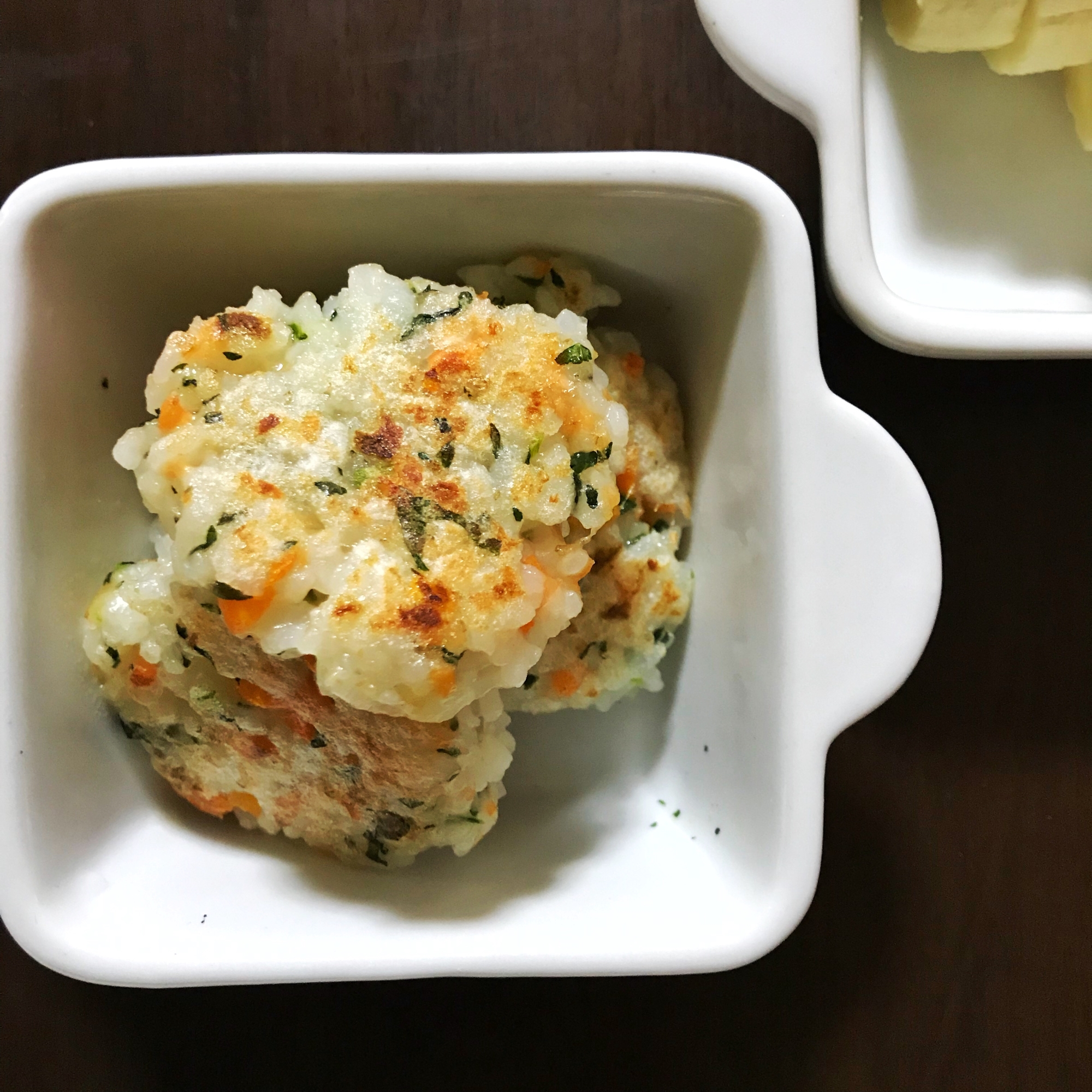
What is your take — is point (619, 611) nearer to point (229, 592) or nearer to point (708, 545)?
point (708, 545)

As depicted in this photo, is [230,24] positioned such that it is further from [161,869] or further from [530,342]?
[161,869]

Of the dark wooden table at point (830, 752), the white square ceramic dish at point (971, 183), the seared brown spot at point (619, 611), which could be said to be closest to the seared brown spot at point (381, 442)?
the seared brown spot at point (619, 611)

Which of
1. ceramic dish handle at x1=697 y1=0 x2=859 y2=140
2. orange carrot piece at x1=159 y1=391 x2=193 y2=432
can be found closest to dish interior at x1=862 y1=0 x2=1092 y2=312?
ceramic dish handle at x1=697 y1=0 x2=859 y2=140

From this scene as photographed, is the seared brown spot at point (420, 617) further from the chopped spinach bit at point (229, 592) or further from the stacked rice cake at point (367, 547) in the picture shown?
the chopped spinach bit at point (229, 592)

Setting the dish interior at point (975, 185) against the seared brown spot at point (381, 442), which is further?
the dish interior at point (975, 185)

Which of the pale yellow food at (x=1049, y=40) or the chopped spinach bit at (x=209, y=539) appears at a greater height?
the pale yellow food at (x=1049, y=40)

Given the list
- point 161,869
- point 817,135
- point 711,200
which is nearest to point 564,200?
point 711,200

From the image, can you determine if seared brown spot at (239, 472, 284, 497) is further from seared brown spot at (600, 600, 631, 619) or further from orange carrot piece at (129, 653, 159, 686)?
seared brown spot at (600, 600, 631, 619)

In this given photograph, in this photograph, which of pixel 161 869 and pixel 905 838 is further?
pixel 905 838
